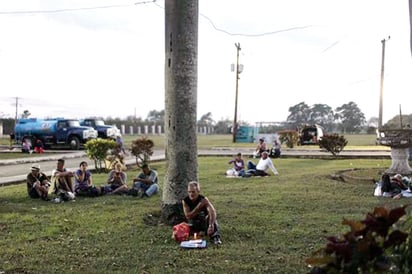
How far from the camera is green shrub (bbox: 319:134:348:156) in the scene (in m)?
29.5

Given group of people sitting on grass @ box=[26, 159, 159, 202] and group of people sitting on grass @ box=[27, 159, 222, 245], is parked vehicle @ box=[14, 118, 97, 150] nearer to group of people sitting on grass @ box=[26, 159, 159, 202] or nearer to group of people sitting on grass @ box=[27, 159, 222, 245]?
group of people sitting on grass @ box=[27, 159, 222, 245]

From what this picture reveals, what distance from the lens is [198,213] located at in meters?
8.45

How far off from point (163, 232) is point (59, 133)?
3146cm

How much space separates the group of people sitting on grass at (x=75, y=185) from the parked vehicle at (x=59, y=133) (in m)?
23.8

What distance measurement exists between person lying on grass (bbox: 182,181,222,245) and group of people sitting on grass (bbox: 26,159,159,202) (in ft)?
17.6

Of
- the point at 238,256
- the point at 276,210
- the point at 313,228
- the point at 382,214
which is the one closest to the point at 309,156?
the point at 276,210

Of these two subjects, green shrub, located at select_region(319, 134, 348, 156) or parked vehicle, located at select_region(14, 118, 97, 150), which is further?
parked vehicle, located at select_region(14, 118, 97, 150)

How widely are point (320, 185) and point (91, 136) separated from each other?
2496 centimetres

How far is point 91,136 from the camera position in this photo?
125ft

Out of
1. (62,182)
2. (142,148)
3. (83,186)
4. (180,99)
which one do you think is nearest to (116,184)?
(83,186)

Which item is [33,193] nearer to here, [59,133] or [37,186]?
[37,186]

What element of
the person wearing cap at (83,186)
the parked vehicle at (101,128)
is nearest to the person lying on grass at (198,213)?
the person wearing cap at (83,186)

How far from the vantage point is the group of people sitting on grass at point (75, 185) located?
13.4 m

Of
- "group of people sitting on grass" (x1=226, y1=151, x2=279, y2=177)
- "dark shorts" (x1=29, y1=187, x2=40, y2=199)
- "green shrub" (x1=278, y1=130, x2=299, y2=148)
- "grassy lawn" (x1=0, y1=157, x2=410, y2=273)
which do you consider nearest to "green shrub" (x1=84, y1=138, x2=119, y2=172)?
"group of people sitting on grass" (x1=226, y1=151, x2=279, y2=177)
